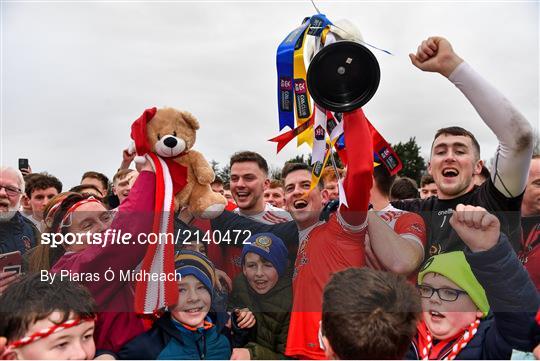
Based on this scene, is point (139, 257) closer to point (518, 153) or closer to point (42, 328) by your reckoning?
point (42, 328)

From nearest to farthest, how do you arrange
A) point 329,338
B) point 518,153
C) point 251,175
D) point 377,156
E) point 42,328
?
point 329,338, point 42,328, point 518,153, point 377,156, point 251,175

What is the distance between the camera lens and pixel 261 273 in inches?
117

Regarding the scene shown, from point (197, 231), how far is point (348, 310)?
1259 mm

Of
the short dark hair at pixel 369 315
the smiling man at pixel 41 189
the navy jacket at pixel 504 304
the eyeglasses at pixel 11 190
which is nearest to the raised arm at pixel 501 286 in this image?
the navy jacket at pixel 504 304

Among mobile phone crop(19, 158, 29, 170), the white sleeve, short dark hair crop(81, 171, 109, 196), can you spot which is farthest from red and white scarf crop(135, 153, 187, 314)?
mobile phone crop(19, 158, 29, 170)

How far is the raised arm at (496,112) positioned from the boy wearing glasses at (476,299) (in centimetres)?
21

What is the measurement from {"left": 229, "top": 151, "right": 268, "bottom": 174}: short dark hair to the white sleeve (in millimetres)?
1681

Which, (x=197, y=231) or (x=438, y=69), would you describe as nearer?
(x=438, y=69)

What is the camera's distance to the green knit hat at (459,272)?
2.67 m

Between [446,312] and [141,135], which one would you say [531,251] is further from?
[141,135]

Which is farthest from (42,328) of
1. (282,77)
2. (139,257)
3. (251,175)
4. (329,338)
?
(251,175)

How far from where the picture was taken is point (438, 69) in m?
2.63

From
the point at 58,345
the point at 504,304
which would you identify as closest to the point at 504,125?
the point at 504,304

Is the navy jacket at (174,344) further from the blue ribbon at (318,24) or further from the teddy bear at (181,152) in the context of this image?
the blue ribbon at (318,24)
